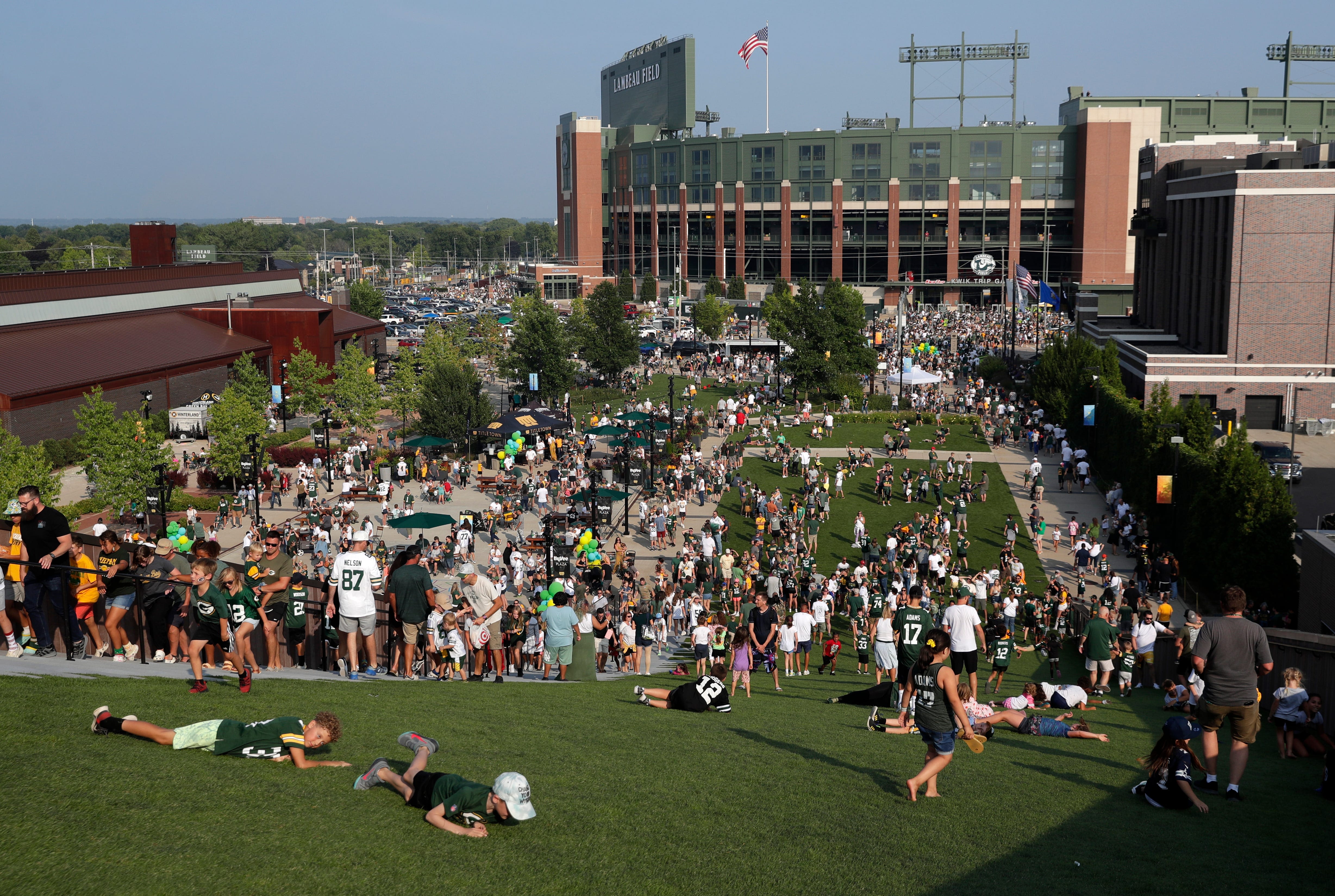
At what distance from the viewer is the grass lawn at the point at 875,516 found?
30531 millimetres

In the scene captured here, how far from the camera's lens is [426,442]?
1634 inches

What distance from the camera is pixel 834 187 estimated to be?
336ft

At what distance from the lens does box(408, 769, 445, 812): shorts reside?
7645 millimetres

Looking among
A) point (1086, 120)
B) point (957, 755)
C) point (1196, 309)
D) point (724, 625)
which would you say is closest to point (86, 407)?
point (724, 625)

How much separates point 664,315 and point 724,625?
276 feet

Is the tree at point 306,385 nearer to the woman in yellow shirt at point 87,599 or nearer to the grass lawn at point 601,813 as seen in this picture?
the woman in yellow shirt at point 87,599

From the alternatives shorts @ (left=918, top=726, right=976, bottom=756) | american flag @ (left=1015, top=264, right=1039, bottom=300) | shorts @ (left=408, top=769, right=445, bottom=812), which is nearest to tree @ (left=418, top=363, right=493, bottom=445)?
american flag @ (left=1015, top=264, right=1039, bottom=300)

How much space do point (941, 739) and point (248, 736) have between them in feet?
18.0

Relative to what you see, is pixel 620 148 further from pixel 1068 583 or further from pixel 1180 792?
pixel 1180 792

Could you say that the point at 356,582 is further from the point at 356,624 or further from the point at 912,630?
the point at 912,630

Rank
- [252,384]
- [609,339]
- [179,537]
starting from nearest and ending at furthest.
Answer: [179,537]
[252,384]
[609,339]

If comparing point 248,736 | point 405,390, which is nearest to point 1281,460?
point 248,736

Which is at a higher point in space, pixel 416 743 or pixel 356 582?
pixel 356 582

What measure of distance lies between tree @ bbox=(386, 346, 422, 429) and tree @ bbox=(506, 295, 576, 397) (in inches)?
211
